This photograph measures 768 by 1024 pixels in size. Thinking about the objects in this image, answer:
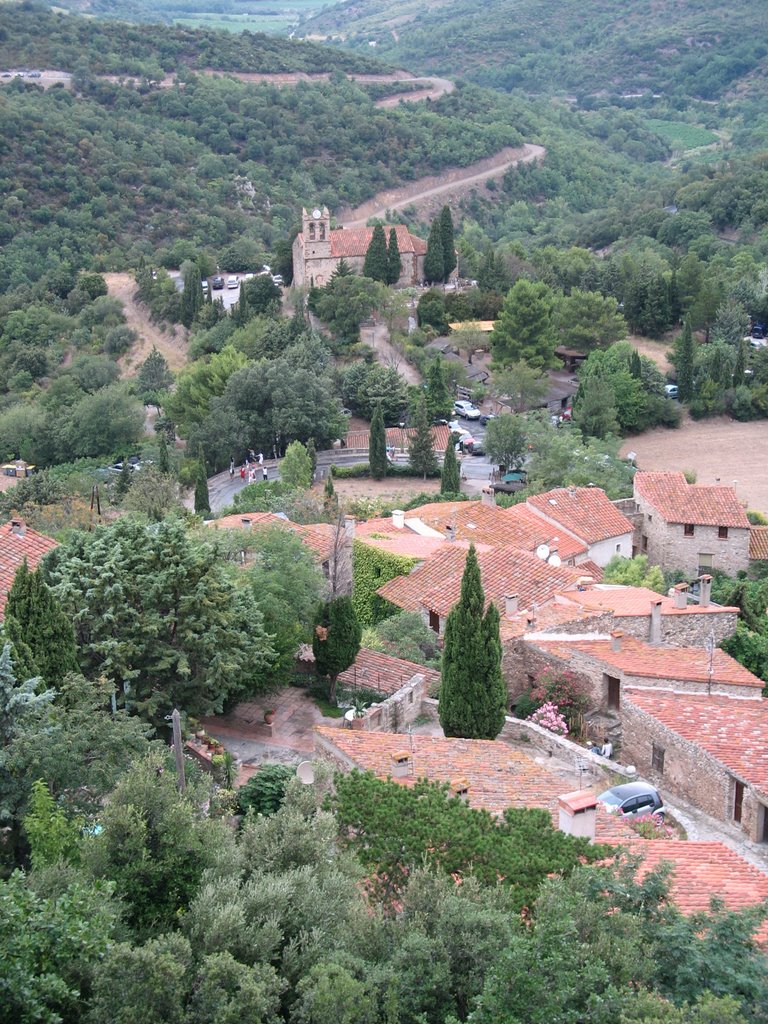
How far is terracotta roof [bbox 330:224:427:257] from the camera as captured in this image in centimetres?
6431

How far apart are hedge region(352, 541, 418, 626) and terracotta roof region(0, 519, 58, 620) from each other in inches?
276

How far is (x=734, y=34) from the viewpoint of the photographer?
577ft

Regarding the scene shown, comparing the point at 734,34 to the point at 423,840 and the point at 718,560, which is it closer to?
the point at 718,560

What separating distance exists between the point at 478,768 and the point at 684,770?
3902mm

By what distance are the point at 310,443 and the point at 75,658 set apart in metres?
31.3

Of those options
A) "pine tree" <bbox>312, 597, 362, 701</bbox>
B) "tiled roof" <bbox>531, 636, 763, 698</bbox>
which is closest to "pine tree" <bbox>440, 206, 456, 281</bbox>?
"tiled roof" <bbox>531, 636, 763, 698</bbox>

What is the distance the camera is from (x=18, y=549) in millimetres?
23141

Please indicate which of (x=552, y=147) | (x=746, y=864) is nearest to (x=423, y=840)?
(x=746, y=864)

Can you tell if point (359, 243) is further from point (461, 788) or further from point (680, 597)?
point (461, 788)

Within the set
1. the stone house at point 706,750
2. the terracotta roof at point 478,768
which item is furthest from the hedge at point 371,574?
the terracotta roof at point 478,768

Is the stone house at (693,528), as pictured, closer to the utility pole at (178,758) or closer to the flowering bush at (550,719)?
the flowering bush at (550,719)

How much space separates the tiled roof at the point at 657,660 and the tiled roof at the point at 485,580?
3313 mm

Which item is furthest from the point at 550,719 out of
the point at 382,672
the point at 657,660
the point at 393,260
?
the point at 393,260

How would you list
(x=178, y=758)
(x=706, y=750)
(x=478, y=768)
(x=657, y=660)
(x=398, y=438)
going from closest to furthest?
(x=178, y=758) → (x=478, y=768) → (x=706, y=750) → (x=657, y=660) → (x=398, y=438)
